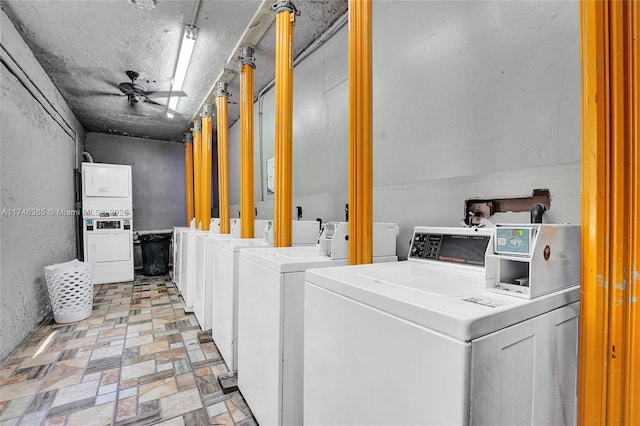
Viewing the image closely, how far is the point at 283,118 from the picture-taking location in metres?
2.10

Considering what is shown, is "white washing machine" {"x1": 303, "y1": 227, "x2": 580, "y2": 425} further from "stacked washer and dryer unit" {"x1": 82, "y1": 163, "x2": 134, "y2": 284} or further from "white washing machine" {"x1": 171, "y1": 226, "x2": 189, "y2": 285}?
"stacked washer and dryer unit" {"x1": 82, "y1": 163, "x2": 134, "y2": 284}

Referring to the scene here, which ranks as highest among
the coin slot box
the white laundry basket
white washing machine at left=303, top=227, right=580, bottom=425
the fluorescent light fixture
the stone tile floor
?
the fluorescent light fixture

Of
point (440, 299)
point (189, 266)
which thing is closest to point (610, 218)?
point (440, 299)

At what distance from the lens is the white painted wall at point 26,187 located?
2.42 m

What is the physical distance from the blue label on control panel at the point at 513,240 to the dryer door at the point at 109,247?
571 centimetres

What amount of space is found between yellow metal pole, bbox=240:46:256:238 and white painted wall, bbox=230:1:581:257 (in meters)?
0.87

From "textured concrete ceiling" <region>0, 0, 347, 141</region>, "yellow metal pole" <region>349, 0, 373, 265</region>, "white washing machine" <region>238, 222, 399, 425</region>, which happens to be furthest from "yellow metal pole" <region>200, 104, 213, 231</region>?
"yellow metal pole" <region>349, 0, 373, 265</region>

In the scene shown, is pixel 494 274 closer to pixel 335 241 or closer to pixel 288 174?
pixel 335 241

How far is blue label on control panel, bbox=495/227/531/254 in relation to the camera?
761 mm

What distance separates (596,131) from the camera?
76 cm

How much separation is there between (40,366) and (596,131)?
3.41 meters

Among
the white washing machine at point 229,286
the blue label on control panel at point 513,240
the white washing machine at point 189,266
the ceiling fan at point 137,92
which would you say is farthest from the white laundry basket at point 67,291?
the blue label on control panel at point 513,240

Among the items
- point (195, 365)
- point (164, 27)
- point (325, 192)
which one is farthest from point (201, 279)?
point (164, 27)

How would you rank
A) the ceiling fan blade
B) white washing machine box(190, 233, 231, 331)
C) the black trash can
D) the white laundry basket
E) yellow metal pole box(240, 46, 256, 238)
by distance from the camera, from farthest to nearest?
the black trash can → the ceiling fan blade → the white laundry basket → yellow metal pole box(240, 46, 256, 238) → white washing machine box(190, 233, 231, 331)
